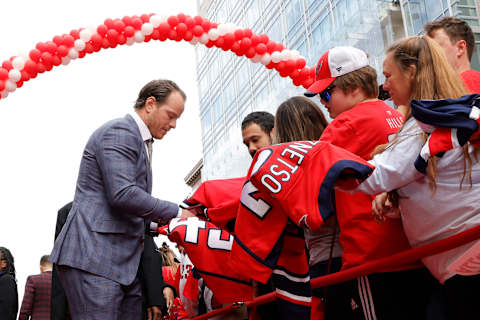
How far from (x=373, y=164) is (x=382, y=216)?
196 mm

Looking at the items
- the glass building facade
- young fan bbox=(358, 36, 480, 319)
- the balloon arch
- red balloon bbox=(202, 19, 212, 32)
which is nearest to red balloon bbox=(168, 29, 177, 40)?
the balloon arch

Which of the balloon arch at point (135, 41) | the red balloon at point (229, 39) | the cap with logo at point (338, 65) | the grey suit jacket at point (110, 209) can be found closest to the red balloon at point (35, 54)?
the balloon arch at point (135, 41)

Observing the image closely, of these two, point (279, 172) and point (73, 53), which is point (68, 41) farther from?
point (279, 172)

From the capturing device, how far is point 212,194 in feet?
8.95

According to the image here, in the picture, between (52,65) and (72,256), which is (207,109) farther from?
(72,256)

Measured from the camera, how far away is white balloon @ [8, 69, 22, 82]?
279 inches

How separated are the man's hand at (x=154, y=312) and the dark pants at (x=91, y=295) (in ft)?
0.80

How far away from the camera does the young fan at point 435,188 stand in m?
1.61

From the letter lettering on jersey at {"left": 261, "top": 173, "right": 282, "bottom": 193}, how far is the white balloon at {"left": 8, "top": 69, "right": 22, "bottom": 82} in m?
6.06

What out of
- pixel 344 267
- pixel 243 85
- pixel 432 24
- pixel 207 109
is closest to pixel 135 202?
pixel 344 267

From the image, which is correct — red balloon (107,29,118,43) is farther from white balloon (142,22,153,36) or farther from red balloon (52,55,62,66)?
red balloon (52,55,62,66)

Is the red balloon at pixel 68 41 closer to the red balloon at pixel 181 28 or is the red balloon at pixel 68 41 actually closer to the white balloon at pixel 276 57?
the red balloon at pixel 181 28

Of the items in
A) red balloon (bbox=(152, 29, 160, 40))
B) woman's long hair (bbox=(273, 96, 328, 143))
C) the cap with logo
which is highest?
red balloon (bbox=(152, 29, 160, 40))

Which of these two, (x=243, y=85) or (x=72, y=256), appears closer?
(x=72, y=256)
